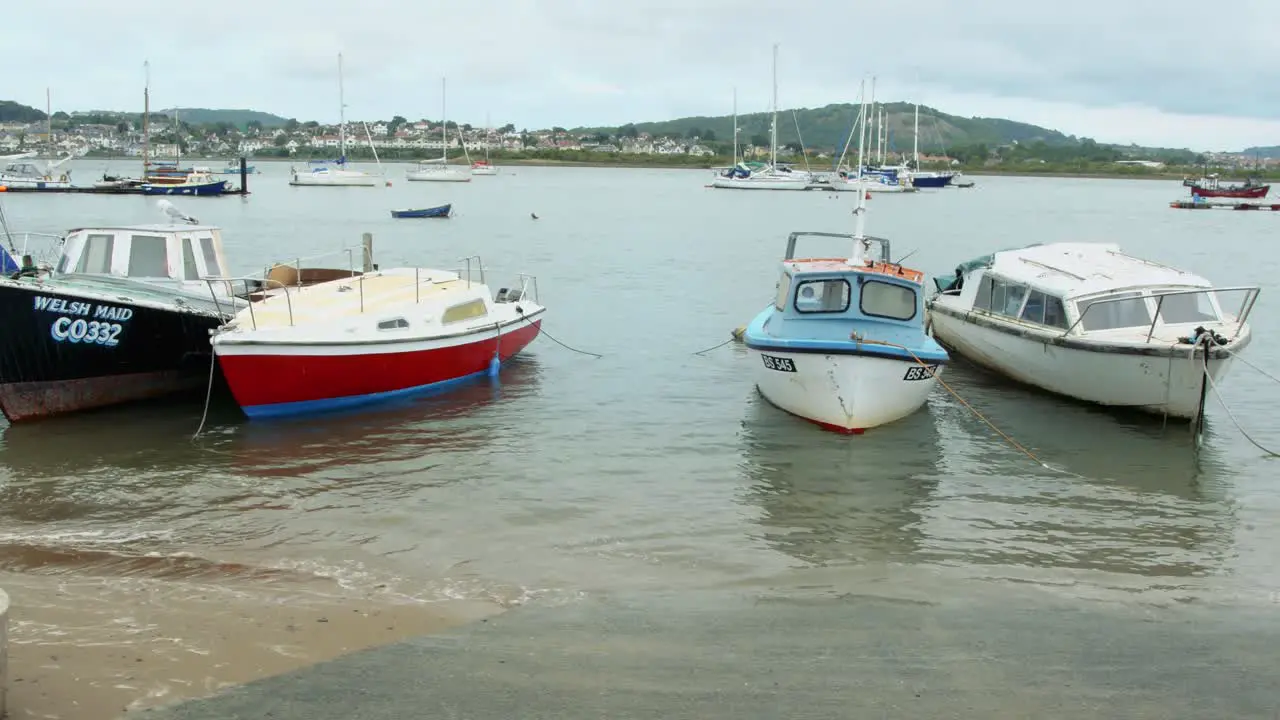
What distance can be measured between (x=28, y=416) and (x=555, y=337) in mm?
13327

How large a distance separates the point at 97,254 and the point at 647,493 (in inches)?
450

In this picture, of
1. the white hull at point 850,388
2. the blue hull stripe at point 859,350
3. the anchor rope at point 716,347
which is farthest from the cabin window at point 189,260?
the anchor rope at point 716,347

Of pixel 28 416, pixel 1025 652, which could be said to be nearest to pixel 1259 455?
pixel 1025 652

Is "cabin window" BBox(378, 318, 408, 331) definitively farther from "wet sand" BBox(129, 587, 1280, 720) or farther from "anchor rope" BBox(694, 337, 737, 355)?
"wet sand" BBox(129, 587, 1280, 720)

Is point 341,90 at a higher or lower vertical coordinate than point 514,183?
higher

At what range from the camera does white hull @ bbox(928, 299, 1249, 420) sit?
60.4 ft

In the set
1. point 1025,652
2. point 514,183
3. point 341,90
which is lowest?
point 1025,652

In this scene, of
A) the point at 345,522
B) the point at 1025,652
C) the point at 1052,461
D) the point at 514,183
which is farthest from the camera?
the point at 514,183

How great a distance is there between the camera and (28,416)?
691 inches

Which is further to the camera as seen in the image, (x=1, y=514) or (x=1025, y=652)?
(x=1, y=514)

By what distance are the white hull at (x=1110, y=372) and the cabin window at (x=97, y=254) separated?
16946 millimetres

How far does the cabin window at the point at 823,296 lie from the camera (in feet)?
60.3

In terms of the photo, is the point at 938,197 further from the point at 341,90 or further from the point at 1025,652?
the point at 1025,652

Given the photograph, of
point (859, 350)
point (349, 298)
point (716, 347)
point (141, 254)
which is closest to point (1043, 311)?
point (859, 350)
